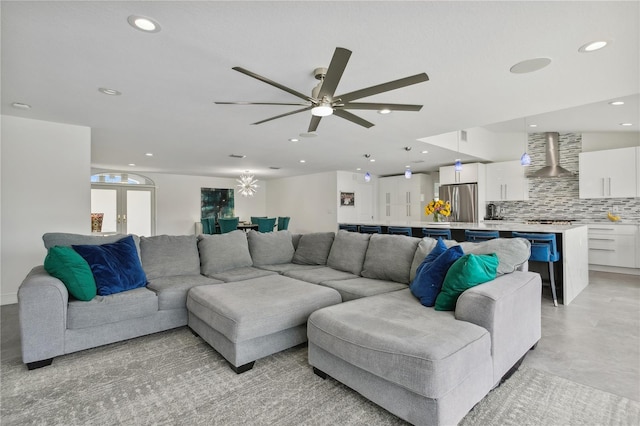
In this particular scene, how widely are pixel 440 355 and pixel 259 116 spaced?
3.45 meters

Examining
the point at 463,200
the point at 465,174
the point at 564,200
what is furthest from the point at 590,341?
the point at 465,174

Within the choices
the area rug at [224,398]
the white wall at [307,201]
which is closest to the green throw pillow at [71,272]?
the area rug at [224,398]

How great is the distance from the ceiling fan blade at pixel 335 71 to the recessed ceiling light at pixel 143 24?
3.79 ft

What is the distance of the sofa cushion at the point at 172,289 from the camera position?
2.85 metres

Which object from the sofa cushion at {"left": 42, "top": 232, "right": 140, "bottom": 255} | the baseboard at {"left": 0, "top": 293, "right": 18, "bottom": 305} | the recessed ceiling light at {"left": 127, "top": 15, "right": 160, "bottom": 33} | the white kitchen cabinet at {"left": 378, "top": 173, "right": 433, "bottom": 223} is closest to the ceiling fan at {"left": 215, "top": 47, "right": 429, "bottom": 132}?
the recessed ceiling light at {"left": 127, "top": 15, "right": 160, "bottom": 33}

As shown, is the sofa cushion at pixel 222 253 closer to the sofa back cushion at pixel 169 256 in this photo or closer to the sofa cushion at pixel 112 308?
the sofa back cushion at pixel 169 256

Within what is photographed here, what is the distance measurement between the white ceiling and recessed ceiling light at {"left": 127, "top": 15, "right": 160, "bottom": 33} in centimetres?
4

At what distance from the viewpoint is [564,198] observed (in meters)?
6.78

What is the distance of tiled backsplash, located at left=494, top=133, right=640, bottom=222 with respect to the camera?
19.9ft

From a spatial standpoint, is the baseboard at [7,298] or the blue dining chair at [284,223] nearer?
the baseboard at [7,298]

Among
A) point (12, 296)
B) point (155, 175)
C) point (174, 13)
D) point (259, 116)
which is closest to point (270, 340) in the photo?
point (174, 13)

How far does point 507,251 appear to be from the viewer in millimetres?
2434

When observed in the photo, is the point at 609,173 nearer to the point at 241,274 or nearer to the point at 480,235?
the point at 480,235

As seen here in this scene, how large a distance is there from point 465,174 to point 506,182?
0.92 metres
